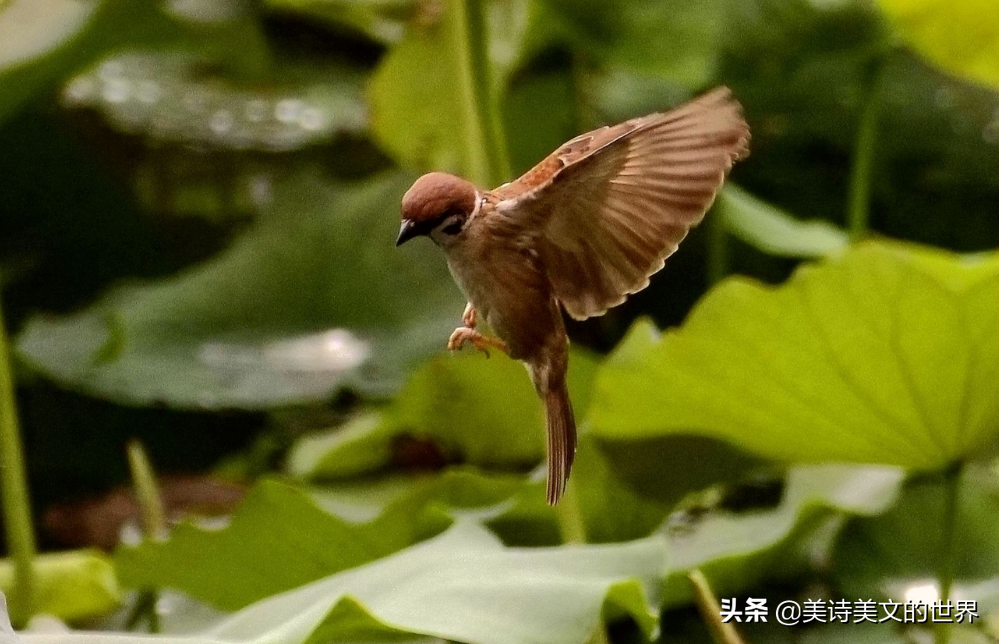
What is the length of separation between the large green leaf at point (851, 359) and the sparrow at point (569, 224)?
0.23m

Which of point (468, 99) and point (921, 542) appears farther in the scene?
point (921, 542)

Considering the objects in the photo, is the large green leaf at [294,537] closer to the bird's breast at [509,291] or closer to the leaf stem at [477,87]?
the leaf stem at [477,87]

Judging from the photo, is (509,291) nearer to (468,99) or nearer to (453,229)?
(453,229)

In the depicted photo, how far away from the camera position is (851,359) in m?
0.37

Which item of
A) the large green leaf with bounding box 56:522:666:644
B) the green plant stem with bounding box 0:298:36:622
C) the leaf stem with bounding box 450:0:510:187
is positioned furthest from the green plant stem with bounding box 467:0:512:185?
the green plant stem with bounding box 0:298:36:622

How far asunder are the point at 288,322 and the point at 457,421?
0.71 feet

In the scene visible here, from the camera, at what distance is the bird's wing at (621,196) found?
0.12 metres

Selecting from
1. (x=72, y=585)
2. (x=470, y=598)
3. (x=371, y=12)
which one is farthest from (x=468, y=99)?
(x=72, y=585)

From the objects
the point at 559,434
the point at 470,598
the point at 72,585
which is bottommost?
the point at 72,585

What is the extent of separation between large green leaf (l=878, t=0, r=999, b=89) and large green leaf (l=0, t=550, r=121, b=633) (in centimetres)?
46

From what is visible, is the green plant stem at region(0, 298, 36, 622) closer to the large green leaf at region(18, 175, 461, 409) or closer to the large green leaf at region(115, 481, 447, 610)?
the large green leaf at region(115, 481, 447, 610)

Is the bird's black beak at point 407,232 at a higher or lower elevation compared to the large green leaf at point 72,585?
higher

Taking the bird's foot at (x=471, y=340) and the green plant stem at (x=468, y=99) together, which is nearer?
the bird's foot at (x=471, y=340)

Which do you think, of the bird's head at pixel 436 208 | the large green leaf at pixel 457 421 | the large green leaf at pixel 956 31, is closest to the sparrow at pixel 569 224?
the bird's head at pixel 436 208
